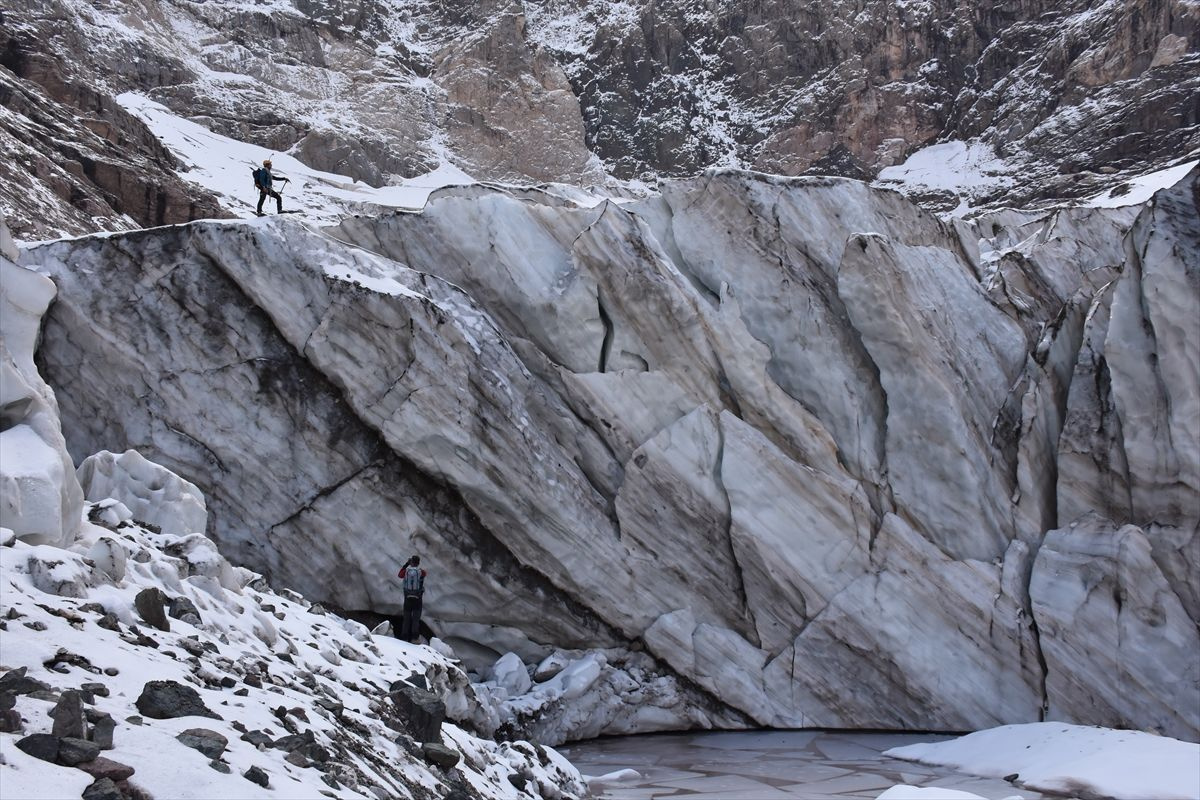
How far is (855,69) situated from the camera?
5616 cm

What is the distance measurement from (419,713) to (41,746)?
3.50m

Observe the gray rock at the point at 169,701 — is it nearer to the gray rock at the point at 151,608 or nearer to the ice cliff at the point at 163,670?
the ice cliff at the point at 163,670

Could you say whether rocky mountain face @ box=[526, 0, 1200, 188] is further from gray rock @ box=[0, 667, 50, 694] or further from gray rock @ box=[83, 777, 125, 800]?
gray rock @ box=[83, 777, 125, 800]

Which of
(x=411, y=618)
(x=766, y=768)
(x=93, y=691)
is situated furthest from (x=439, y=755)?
(x=411, y=618)

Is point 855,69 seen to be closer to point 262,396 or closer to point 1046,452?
point 1046,452

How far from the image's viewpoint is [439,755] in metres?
6.78

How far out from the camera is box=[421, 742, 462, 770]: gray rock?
6746 mm

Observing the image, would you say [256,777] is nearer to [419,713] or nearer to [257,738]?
[257,738]

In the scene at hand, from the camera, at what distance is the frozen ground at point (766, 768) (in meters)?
9.50

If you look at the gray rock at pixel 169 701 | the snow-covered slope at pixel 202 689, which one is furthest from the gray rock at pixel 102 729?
the gray rock at pixel 169 701

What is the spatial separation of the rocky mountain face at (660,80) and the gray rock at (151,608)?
4230 centimetres

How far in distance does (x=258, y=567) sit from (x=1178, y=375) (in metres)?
12.0

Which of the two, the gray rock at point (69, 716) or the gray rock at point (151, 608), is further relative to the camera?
the gray rock at point (151, 608)

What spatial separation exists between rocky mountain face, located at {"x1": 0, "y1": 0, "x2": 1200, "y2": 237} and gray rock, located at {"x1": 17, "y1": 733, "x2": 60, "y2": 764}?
43884 mm
